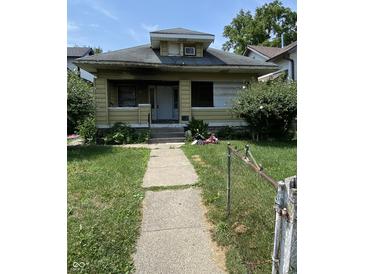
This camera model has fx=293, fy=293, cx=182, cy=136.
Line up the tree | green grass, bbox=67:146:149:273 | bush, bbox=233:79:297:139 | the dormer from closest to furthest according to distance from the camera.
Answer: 1. green grass, bbox=67:146:149:273
2. bush, bbox=233:79:297:139
3. the dormer
4. the tree

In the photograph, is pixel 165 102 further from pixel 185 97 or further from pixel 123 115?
pixel 123 115

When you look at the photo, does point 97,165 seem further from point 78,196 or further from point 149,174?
point 78,196

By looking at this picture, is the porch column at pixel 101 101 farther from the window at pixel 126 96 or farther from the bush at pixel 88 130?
the window at pixel 126 96

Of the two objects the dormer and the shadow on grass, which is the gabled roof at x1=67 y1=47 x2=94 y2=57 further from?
the shadow on grass

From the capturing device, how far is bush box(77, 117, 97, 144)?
11.1 meters

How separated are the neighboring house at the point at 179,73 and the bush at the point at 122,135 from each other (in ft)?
1.99

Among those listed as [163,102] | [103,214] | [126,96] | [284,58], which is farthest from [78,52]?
[103,214]

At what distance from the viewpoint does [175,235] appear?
3.37m

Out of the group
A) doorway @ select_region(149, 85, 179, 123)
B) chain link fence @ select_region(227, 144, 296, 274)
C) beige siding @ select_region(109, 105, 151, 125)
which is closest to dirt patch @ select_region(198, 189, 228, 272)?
chain link fence @ select_region(227, 144, 296, 274)

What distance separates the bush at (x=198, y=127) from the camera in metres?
11.8

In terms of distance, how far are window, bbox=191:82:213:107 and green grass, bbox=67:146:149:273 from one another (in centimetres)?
787

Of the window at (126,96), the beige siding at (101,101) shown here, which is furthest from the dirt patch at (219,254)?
the window at (126,96)

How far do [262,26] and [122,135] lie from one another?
32548 mm
